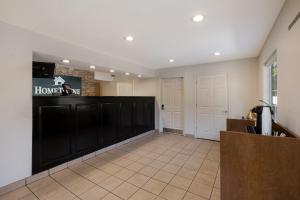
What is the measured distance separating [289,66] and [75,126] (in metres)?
3.32

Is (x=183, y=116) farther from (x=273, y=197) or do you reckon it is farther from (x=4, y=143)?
(x=4, y=143)

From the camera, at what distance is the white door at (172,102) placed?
16.6 feet

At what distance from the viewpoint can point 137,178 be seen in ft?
7.80

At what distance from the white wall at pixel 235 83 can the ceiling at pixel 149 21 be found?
104 cm

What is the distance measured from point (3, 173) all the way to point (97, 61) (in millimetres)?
2428

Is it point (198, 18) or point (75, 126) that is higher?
point (198, 18)

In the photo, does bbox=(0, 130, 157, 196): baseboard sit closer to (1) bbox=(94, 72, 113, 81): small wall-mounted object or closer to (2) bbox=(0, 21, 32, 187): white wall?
(2) bbox=(0, 21, 32, 187): white wall

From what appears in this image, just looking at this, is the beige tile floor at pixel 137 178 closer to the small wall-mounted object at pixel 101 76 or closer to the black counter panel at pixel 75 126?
the black counter panel at pixel 75 126

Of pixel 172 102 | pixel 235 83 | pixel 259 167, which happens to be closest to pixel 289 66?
pixel 259 167

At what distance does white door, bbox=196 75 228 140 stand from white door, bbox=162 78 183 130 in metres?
0.66

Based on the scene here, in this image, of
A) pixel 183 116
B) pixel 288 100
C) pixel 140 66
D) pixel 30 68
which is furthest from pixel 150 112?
pixel 288 100

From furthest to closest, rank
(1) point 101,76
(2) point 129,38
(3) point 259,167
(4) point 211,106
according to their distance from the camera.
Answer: (1) point 101,76 → (4) point 211,106 → (2) point 129,38 → (3) point 259,167

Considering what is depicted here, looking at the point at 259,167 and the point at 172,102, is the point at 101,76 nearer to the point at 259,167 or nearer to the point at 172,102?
the point at 172,102

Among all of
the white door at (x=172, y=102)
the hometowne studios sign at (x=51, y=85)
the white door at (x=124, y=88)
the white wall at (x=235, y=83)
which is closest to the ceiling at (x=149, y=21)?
the white wall at (x=235, y=83)
